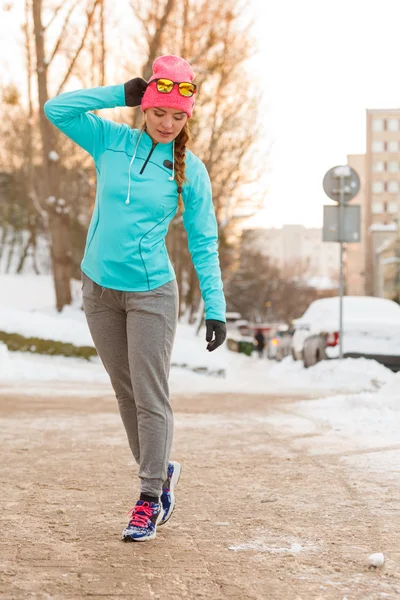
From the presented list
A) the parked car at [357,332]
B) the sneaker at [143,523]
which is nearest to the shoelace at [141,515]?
the sneaker at [143,523]

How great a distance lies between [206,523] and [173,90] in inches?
73.8

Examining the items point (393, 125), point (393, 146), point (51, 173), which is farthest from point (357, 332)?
point (393, 146)

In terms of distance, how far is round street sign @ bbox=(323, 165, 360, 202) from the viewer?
15422 millimetres

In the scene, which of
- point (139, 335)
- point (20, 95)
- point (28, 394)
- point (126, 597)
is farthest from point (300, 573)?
point (20, 95)

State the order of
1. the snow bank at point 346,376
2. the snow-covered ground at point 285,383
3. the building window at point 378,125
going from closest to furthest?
the snow-covered ground at point 285,383, the snow bank at point 346,376, the building window at point 378,125

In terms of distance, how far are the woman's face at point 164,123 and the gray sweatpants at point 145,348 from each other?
2.02 feet

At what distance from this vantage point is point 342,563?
11.6 feet

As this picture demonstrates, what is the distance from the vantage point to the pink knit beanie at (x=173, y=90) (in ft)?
13.1

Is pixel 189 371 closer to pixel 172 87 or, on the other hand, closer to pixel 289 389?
pixel 289 389

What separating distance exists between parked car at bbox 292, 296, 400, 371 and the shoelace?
488 inches

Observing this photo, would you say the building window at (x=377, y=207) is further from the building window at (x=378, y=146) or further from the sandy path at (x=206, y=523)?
the sandy path at (x=206, y=523)

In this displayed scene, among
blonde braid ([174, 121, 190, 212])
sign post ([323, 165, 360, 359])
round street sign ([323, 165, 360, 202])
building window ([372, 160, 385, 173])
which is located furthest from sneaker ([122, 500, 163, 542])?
building window ([372, 160, 385, 173])

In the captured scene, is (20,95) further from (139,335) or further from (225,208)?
(139,335)

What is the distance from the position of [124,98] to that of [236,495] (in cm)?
211
